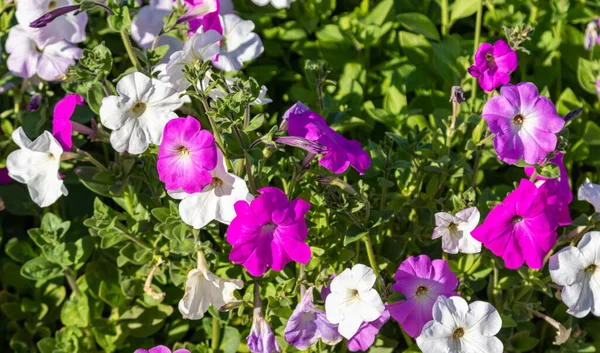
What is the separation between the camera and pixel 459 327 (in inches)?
63.0

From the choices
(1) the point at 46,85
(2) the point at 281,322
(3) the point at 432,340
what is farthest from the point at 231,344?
(1) the point at 46,85

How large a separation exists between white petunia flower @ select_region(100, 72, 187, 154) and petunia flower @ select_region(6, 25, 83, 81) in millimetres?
553

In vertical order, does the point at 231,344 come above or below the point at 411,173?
below

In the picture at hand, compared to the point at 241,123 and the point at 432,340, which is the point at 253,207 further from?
the point at 432,340

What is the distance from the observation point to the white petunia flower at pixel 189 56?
5.04 feet

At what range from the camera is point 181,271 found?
1860 millimetres

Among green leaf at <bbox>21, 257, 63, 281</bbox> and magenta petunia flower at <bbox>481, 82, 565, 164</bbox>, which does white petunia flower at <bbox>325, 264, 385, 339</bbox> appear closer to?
magenta petunia flower at <bbox>481, 82, 565, 164</bbox>

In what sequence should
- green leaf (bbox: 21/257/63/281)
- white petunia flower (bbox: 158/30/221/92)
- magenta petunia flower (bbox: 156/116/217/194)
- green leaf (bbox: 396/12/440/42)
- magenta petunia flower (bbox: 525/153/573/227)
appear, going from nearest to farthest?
1. magenta petunia flower (bbox: 156/116/217/194)
2. white petunia flower (bbox: 158/30/221/92)
3. magenta petunia flower (bbox: 525/153/573/227)
4. green leaf (bbox: 21/257/63/281)
5. green leaf (bbox: 396/12/440/42)

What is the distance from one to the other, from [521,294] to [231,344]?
2.48 feet

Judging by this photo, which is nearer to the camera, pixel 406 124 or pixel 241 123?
pixel 241 123

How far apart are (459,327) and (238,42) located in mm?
950

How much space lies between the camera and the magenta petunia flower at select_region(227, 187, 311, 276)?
57.5 inches

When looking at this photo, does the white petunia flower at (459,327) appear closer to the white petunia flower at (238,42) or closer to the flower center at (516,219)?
the flower center at (516,219)

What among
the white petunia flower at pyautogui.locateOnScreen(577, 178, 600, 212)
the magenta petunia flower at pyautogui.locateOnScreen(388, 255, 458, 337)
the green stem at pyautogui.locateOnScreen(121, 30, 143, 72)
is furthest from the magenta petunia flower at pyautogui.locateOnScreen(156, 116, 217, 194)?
the white petunia flower at pyautogui.locateOnScreen(577, 178, 600, 212)
